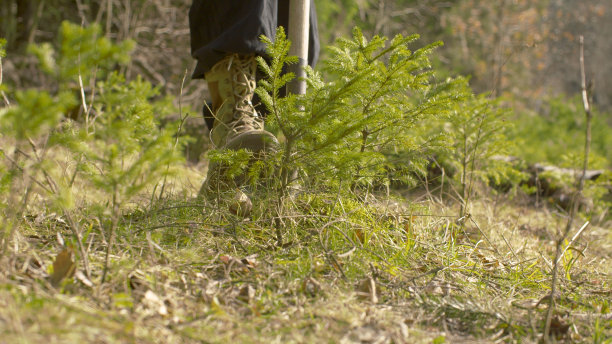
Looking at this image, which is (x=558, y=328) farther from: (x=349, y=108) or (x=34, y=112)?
(x=34, y=112)

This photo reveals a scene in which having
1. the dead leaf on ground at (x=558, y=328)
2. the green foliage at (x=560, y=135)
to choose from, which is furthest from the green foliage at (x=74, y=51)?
the green foliage at (x=560, y=135)

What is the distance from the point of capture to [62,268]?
1.28 metres

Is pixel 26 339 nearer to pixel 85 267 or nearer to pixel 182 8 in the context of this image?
pixel 85 267

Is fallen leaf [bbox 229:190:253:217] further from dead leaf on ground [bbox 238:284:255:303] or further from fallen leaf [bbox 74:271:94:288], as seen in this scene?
fallen leaf [bbox 74:271:94:288]

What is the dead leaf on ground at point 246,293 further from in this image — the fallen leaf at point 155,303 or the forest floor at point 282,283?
the fallen leaf at point 155,303

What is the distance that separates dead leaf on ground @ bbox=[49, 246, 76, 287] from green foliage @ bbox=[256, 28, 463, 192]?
80cm

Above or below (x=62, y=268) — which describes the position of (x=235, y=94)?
above

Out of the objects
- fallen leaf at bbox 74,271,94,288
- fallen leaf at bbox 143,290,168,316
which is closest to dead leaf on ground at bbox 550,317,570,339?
fallen leaf at bbox 143,290,168,316

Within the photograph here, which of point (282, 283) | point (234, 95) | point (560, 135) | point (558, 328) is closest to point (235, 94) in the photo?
point (234, 95)

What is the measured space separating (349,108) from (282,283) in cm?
74

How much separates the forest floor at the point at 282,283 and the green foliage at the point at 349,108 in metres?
0.22

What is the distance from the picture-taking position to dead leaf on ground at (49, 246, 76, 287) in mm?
1263

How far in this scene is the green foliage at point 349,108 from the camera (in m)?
1.60

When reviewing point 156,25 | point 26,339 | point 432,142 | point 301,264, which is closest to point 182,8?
point 156,25
